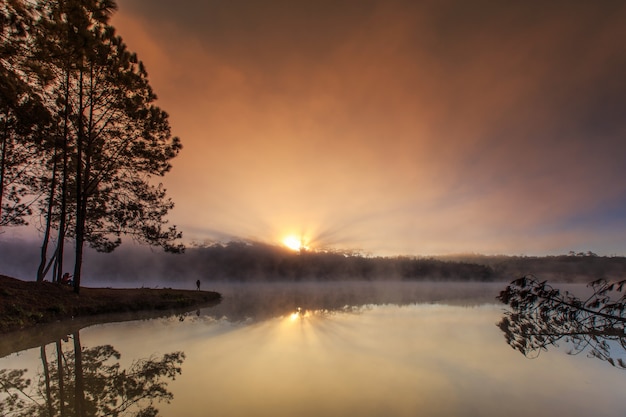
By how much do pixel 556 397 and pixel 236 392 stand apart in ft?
20.3

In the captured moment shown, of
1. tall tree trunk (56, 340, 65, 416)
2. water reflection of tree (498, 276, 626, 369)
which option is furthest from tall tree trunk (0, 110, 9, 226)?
water reflection of tree (498, 276, 626, 369)

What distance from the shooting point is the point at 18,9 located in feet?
33.8

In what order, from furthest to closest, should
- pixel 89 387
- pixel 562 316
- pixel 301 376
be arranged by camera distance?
pixel 562 316 < pixel 301 376 < pixel 89 387

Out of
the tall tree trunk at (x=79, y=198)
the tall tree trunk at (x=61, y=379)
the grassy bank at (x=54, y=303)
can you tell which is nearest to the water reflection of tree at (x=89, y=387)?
the tall tree trunk at (x=61, y=379)

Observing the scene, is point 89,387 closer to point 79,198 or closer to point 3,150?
point 79,198

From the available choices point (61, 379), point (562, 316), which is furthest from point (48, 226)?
point (562, 316)

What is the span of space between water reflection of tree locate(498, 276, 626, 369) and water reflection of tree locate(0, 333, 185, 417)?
748 cm

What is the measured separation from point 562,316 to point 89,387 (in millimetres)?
10826

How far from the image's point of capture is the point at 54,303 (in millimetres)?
16562

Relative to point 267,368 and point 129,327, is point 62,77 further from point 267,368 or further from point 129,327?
point 267,368

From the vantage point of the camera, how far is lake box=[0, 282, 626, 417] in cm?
578

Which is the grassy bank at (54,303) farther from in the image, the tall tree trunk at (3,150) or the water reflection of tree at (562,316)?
the water reflection of tree at (562,316)

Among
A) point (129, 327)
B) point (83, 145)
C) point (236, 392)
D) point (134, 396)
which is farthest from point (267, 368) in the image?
point (83, 145)

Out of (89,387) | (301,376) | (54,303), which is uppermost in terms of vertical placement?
(54,303)
